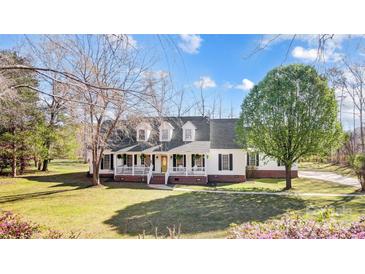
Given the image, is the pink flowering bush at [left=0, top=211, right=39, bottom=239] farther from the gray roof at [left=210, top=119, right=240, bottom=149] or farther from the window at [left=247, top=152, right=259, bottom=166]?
the gray roof at [left=210, top=119, right=240, bottom=149]

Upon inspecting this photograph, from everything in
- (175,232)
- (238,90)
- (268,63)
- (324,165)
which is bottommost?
(175,232)

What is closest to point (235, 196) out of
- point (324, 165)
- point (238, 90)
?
point (324, 165)

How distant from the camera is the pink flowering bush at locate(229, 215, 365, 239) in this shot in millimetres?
2482

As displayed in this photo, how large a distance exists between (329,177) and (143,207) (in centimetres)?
317

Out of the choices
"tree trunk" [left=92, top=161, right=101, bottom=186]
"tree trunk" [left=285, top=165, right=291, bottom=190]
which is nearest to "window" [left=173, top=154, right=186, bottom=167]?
"tree trunk" [left=92, top=161, right=101, bottom=186]

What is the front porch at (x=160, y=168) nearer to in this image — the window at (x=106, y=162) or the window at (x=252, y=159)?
the window at (x=106, y=162)

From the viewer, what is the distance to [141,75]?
10.3ft

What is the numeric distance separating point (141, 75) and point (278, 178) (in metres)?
3.72

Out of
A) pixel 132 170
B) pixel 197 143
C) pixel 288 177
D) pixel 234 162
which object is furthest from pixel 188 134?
pixel 288 177

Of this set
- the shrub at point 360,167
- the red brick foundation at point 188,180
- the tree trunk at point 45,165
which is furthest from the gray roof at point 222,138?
the tree trunk at point 45,165

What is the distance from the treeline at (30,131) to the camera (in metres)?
2.87

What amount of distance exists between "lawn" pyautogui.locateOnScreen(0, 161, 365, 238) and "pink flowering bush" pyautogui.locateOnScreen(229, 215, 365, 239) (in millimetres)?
289
